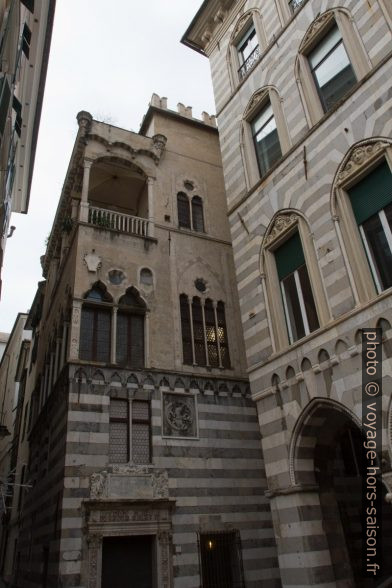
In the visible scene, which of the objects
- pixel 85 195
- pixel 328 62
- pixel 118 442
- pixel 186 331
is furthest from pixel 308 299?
pixel 85 195

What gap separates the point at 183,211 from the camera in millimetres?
17750

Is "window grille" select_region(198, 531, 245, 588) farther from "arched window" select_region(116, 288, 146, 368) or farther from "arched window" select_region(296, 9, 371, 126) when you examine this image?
"arched window" select_region(296, 9, 371, 126)

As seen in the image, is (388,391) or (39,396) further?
(39,396)

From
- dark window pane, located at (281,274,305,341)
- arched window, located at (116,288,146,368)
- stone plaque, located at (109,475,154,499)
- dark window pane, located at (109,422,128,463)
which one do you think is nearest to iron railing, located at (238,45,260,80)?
dark window pane, located at (281,274,305,341)

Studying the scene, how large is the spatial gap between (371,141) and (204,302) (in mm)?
8124

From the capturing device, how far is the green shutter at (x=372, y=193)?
8703 mm

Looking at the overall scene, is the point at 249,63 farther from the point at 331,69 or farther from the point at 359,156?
the point at 359,156

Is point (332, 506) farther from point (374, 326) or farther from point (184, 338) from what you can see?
point (184, 338)

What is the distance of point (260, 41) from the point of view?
13703 millimetres

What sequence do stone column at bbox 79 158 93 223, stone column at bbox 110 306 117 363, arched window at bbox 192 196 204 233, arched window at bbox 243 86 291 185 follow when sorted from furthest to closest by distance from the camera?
1. arched window at bbox 192 196 204 233
2. stone column at bbox 79 158 93 223
3. stone column at bbox 110 306 117 363
4. arched window at bbox 243 86 291 185

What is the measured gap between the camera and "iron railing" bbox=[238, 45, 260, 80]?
1395 cm

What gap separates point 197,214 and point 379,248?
10108 millimetres

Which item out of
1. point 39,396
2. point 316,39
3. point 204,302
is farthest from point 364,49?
point 39,396

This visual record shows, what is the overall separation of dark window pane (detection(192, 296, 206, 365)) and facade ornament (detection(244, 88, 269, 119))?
19.8 feet
